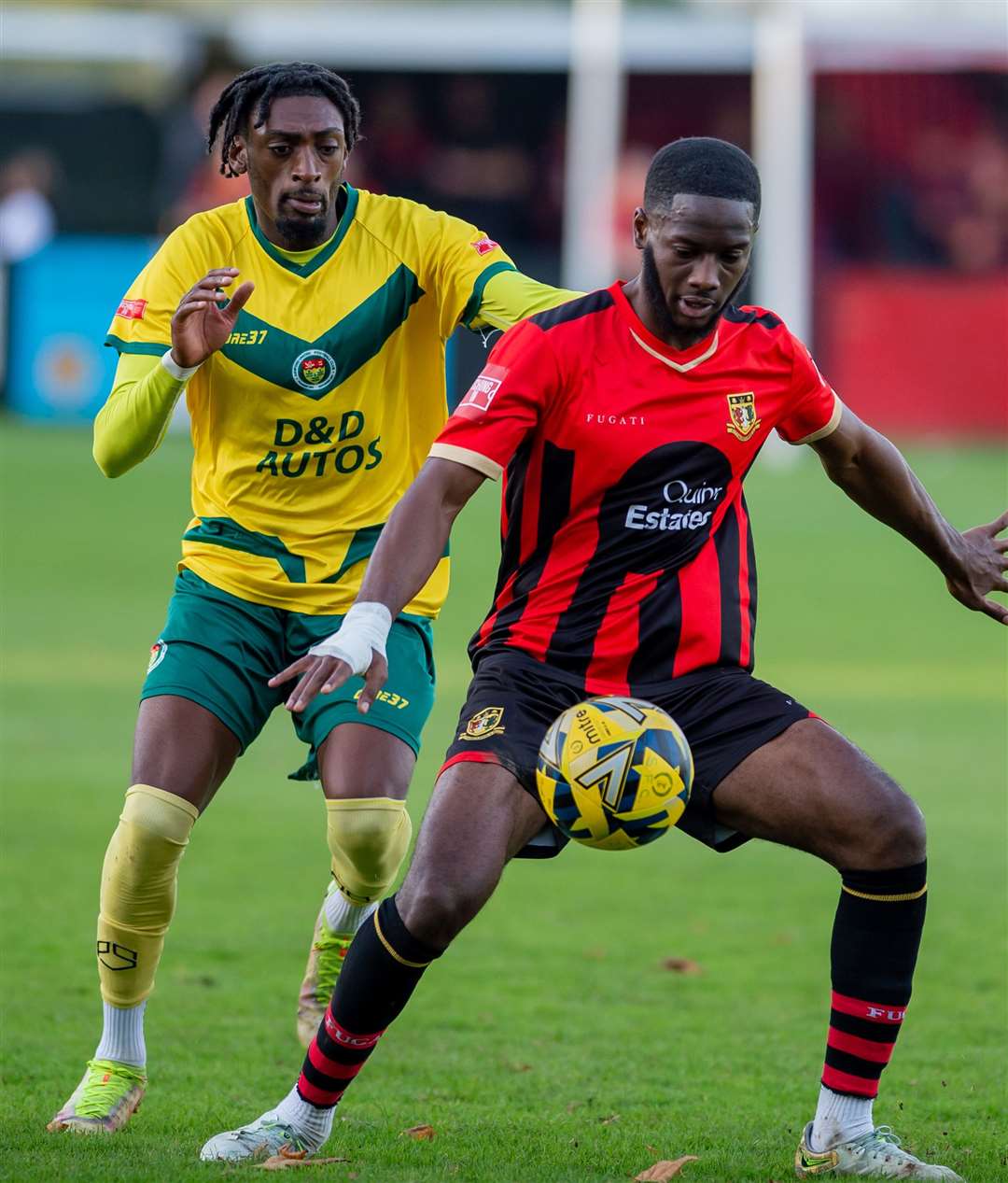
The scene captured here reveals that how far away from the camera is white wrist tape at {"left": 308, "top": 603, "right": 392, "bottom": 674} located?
503 cm

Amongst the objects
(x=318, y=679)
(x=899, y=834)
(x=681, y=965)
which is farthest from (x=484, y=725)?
(x=681, y=965)

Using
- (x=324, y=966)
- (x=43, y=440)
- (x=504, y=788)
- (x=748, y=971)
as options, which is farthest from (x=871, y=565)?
(x=504, y=788)

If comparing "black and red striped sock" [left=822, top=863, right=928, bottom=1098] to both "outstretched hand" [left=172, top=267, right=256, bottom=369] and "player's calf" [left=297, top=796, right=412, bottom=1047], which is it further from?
"outstretched hand" [left=172, top=267, right=256, bottom=369]

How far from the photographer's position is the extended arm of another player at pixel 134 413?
19.0ft

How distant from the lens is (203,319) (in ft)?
19.0

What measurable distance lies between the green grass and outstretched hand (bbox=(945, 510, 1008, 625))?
1533 millimetres

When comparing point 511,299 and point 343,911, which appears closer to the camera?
point 511,299

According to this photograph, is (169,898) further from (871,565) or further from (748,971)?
(871,565)

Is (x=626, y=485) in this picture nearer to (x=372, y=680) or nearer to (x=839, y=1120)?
(x=372, y=680)

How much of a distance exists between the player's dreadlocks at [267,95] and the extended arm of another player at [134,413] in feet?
2.61

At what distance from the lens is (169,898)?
604 centimetres

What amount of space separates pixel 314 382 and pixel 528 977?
2.78 metres

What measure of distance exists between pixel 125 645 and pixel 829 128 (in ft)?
68.0

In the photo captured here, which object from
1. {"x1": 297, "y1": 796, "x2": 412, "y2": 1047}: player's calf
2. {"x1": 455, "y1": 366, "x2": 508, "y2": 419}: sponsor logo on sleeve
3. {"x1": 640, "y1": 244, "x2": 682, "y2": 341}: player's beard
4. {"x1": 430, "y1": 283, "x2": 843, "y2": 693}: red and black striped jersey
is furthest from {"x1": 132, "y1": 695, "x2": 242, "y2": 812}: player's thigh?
{"x1": 640, "y1": 244, "x2": 682, "y2": 341}: player's beard
